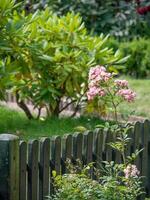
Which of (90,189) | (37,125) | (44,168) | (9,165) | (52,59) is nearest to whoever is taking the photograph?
(90,189)

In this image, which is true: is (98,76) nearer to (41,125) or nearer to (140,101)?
(41,125)

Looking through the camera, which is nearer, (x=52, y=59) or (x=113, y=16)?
(x=52, y=59)

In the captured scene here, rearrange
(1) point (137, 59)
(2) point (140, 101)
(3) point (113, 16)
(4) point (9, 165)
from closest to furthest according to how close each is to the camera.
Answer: (4) point (9, 165) → (2) point (140, 101) → (1) point (137, 59) → (3) point (113, 16)

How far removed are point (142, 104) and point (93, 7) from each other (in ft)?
19.4

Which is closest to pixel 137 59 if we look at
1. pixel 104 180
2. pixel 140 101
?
pixel 140 101

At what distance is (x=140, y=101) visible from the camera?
1164 cm

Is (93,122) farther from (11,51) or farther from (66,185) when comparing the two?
(66,185)

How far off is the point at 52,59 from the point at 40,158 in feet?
9.73

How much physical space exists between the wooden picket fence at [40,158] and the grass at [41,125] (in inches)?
69.5

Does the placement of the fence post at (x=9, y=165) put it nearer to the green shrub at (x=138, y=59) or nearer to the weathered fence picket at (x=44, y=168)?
the weathered fence picket at (x=44, y=168)

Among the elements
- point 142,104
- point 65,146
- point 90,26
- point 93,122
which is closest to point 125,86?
point 65,146

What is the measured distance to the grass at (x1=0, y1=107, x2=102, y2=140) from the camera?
7.51m

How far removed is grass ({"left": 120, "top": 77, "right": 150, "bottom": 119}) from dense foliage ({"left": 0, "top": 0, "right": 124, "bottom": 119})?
69.0 inches

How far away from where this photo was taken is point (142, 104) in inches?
448
